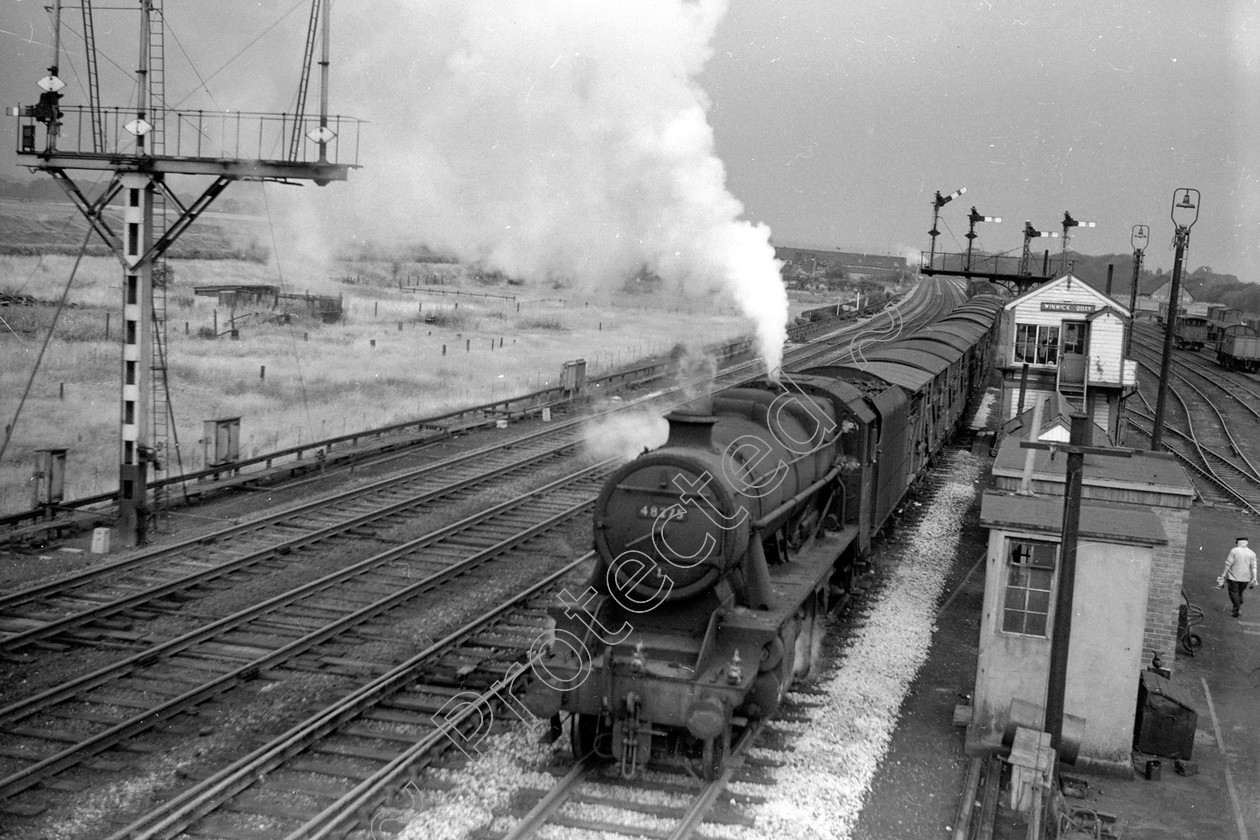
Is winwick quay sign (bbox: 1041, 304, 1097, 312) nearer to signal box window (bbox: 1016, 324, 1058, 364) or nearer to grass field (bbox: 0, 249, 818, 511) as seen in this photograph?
signal box window (bbox: 1016, 324, 1058, 364)

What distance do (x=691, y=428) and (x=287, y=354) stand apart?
99.6 feet

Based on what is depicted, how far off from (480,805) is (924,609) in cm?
890

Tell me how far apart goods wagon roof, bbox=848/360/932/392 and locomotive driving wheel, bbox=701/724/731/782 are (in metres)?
8.99

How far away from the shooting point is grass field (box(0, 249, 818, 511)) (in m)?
25.9

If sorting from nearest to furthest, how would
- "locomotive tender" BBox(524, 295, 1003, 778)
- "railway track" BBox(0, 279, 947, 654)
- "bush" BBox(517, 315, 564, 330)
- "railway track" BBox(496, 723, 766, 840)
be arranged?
"railway track" BBox(496, 723, 766, 840) → "locomotive tender" BBox(524, 295, 1003, 778) → "railway track" BBox(0, 279, 947, 654) → "bush" BBox(517, 315, 564, 330)

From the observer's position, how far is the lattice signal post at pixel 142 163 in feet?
55.5

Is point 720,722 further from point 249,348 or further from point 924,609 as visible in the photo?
point 249,348

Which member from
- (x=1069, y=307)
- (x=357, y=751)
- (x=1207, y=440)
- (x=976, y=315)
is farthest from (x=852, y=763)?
(x=976, y=315)

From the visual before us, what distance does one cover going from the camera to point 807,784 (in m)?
9.78

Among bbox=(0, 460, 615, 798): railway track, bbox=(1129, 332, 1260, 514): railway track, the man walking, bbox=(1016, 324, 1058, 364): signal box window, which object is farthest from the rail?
the man walking

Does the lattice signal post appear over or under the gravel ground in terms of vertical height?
over

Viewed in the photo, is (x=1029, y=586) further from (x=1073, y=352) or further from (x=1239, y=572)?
(x=1073, y=352)

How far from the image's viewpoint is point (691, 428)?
34.1 ft

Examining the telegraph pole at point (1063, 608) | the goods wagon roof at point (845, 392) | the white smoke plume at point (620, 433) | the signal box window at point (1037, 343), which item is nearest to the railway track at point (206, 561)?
the white smoke plume at point (620, 433)
